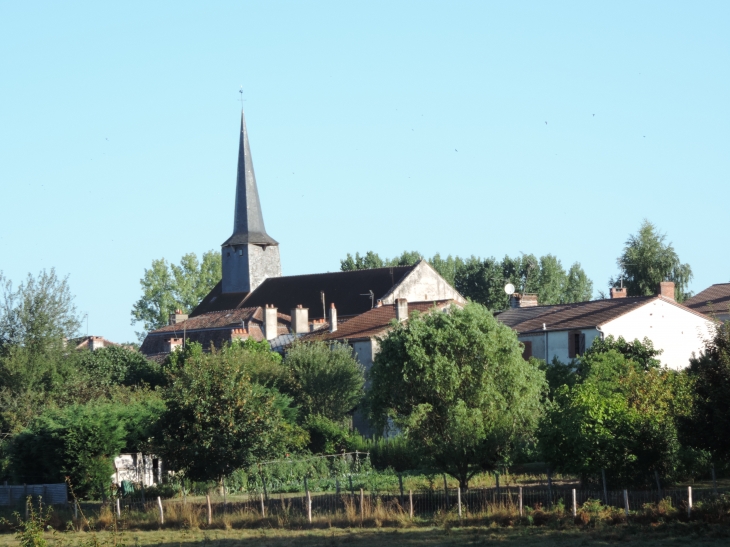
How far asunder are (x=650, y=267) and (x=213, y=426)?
2077 inches

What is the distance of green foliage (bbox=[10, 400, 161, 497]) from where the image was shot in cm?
3069

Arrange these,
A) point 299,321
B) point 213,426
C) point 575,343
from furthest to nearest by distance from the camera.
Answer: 1. point 299,321
2. point 575,343
3. point 213,426

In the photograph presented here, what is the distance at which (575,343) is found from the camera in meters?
42.4

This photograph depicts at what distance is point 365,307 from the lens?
68.3 metres

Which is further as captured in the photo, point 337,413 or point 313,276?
point 313,276

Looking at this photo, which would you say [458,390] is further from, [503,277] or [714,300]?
[503,277]

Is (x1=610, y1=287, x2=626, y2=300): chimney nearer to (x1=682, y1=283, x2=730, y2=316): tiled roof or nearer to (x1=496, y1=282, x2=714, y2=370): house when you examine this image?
(x1=496, y1=282, x2=714, y2=370): house

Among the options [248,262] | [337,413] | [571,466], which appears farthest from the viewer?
[248,262]

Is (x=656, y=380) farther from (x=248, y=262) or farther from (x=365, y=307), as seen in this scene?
(x=248, y=262)

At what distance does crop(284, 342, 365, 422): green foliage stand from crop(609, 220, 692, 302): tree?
35446 mm

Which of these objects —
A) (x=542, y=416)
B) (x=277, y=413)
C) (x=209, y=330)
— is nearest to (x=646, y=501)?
(x=542, y=416)

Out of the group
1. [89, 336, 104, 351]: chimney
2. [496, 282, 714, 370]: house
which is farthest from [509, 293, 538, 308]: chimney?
[89, 336, 104, 351]: chimney

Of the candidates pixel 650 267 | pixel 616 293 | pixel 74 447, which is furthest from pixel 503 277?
pixel 74 447

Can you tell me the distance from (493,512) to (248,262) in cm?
6195
